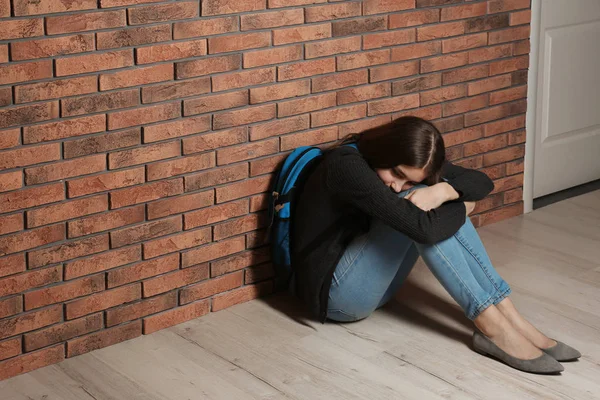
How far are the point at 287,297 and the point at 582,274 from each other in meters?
1.02

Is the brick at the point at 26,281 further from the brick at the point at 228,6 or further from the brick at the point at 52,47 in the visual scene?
the brick at the point at 228,6

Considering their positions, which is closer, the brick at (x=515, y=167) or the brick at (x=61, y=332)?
the brick at (x=61, y=332)

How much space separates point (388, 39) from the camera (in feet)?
10.8

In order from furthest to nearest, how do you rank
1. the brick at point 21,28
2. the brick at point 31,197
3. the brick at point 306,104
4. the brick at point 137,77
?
the brick at point 306,104 < the brick at point 137,77 < the brick at point 31,197 < the brick at point 21,28

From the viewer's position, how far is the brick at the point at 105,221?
2.66m

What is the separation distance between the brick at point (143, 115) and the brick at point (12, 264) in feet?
1.38

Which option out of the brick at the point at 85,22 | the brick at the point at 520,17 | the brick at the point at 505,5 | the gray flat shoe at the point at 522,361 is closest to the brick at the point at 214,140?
the brick at the point at 85,22

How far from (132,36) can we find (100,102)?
197mm

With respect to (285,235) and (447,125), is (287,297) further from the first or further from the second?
(447,125)

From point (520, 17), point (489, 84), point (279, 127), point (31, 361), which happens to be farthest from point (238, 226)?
point (520, 17)

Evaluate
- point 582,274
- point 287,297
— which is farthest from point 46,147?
point 582,274

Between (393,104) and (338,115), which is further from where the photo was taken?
(393,104)

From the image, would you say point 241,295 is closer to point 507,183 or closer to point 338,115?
point 338,115

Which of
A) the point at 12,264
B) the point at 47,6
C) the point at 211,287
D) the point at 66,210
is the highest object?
the point at 47,6
